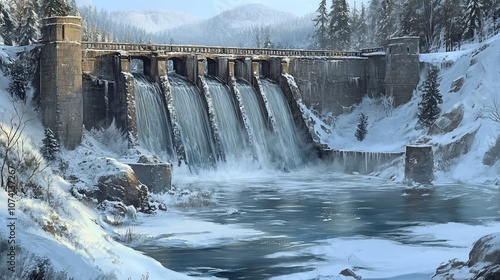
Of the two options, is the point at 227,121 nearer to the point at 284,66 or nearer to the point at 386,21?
the point at 284,66

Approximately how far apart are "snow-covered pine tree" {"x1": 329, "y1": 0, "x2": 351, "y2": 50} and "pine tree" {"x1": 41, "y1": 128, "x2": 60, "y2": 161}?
1878 inches

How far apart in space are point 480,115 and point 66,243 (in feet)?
112

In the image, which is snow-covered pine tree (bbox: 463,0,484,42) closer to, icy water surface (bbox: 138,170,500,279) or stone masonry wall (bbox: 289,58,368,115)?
stone masonry wall (bbox: 289,58,368,115)

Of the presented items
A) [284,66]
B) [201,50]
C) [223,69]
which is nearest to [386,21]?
[284,66]

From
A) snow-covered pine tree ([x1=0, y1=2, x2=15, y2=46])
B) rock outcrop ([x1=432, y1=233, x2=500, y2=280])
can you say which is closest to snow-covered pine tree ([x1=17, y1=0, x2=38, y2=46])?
snow-covered pine tree ([x1=0, y1=2, x2=15, y2=46])

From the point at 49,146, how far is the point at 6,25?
3105cm

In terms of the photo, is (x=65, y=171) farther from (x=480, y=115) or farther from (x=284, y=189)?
(x=480, y=115)

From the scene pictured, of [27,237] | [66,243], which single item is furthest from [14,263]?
[66,243]

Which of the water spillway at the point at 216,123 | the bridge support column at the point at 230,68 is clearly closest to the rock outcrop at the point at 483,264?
the water spillway at the point at 216,123

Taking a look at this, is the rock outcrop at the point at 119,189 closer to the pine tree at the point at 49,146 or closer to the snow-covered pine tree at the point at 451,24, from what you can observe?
the pine tree at the point at 49,146

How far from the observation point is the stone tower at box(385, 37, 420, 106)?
5453 cm

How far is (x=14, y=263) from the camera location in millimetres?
13414

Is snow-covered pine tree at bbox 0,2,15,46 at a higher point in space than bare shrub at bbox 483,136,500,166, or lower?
higher

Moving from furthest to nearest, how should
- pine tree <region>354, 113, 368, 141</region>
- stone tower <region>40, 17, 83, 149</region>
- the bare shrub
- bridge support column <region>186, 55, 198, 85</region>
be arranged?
pine tree <region>354, 113, 368, 141</region> → bridge support column <region>186, 55, 198, 85</region> → the bare shrub → stone tower <region>40, 17, 83, 149</region>
